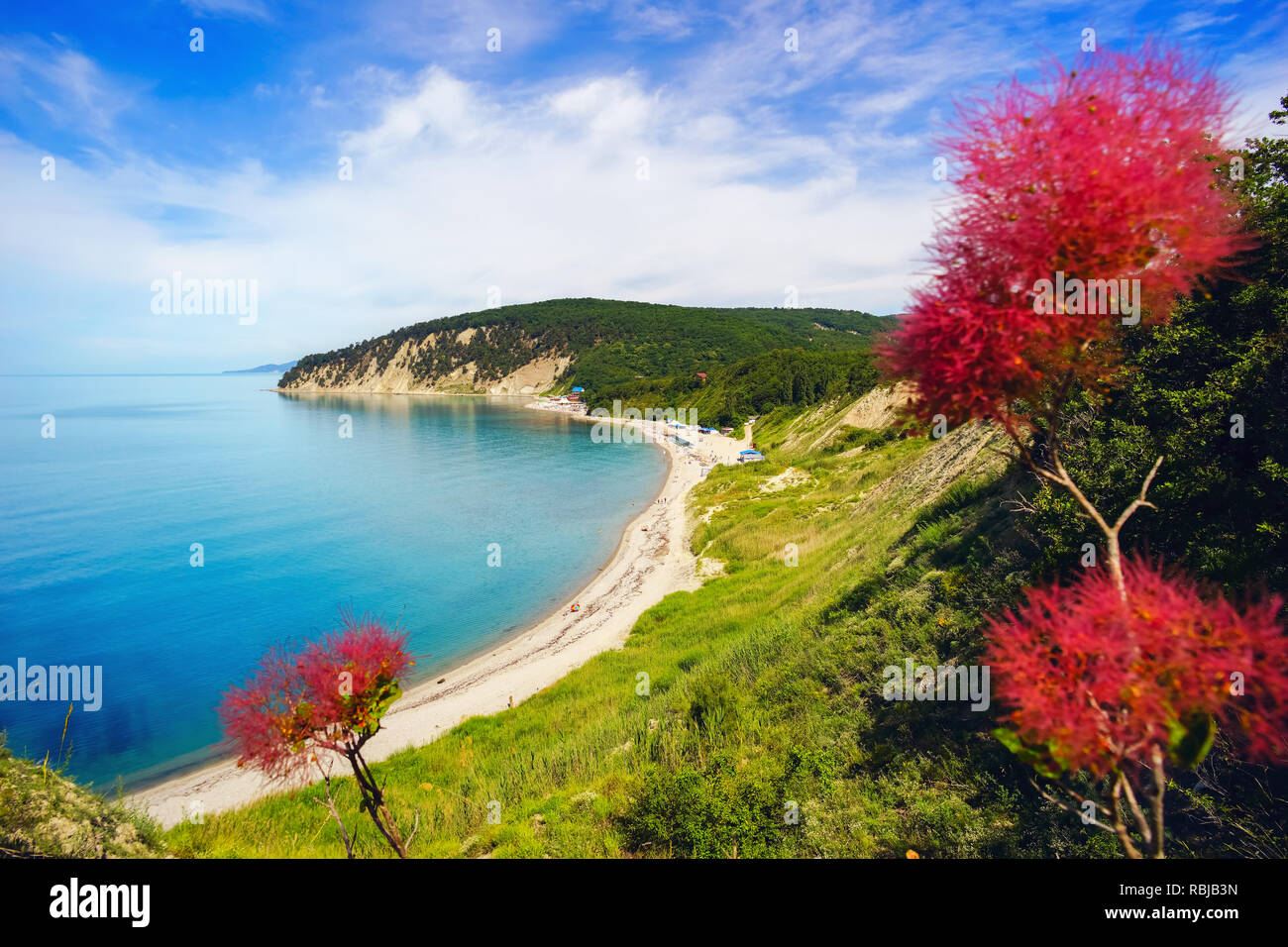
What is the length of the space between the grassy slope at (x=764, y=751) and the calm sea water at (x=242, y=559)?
449 inches

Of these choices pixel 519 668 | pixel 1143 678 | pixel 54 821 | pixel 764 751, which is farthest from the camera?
pixel 519 668

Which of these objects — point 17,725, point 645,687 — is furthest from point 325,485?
point 645,687

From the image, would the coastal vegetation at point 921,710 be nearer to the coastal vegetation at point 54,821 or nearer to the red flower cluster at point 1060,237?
the red flower cluster at point 1060,237

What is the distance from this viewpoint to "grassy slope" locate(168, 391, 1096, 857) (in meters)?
7.68

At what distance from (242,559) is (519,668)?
29.6 meters

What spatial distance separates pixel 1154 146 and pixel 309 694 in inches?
278

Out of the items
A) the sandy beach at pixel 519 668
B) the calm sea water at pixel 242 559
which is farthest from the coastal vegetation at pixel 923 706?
the calm sea water at pixel 242 559

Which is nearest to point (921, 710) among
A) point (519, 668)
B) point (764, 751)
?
point (764, 751)

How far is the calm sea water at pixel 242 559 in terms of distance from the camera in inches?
1000

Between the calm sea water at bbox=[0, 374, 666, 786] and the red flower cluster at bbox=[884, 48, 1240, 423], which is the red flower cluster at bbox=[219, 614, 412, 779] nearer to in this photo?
the red flower cluster at bbox=[884, 48, 1240, 423]

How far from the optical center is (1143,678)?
241 centimetres

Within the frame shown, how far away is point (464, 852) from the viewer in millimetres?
8969

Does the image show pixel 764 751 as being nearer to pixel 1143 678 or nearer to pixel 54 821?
pixel 1143 678
